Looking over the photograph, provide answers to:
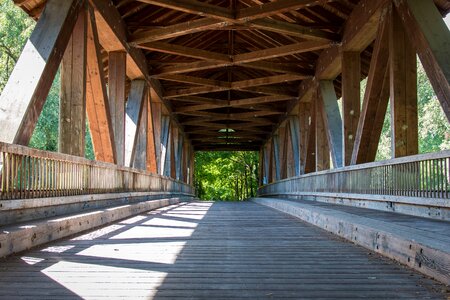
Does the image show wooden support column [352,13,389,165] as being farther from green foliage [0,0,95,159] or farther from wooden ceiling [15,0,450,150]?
green foliage [0,0,95,159]

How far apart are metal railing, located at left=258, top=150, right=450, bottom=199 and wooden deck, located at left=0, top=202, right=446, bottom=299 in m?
1.35

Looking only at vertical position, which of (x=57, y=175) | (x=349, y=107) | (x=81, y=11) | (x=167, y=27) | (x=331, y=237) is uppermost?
(x=167, y=27)

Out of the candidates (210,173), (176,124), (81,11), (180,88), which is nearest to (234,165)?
(210,173)

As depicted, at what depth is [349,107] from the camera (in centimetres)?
1015

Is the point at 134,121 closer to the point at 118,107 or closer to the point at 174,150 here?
the point at 118,107

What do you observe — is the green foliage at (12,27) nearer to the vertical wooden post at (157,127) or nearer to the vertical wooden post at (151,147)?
the vertical wooden post at (157,127)

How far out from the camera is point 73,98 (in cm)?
712

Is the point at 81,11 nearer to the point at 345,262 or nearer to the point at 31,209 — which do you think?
the point at 31,209

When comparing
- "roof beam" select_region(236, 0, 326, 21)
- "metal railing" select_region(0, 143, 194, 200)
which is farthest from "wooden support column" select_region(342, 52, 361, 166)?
"metal railing" select_region(0, 143, 194, 200)

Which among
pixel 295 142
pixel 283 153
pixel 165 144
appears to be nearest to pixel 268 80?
pixel 295 142

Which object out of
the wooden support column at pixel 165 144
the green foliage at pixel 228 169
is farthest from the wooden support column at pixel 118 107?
the green foliage at pixel 228 169

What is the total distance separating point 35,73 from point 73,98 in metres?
1.30

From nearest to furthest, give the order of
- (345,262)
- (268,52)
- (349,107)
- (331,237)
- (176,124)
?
(345,262), (331,237), (349,107), (268,52), (176,124)

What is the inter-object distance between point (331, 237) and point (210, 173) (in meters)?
40.5
